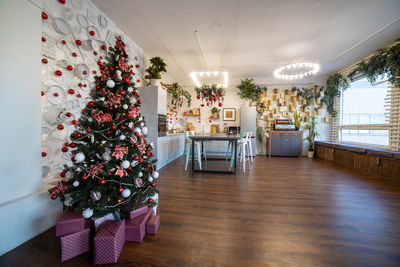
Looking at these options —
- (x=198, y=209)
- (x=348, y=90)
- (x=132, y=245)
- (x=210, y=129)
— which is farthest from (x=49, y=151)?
(x=348, y=90)

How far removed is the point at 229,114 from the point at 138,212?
5.63 metres

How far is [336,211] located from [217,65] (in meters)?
4.36

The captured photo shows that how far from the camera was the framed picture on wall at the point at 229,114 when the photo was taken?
6582 mm

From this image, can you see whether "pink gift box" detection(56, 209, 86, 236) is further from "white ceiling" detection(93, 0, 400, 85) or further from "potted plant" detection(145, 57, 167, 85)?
"potted plant" detection(145, 57, 167, 85)

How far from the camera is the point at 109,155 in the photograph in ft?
4.60

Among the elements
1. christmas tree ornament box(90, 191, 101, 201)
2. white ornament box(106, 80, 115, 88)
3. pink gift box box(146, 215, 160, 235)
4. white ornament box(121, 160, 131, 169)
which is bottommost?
pink gift box box(146, 215, 160, 235)

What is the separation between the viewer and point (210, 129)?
6.71 m

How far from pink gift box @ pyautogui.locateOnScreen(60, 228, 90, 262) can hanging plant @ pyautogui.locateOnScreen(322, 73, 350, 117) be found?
7.05 metres

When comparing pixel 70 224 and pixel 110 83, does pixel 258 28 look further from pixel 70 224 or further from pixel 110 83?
pixel 70 224

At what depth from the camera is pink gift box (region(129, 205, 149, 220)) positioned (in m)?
1.47

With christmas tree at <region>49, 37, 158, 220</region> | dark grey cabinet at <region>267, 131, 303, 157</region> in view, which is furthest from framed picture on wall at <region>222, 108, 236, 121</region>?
christmas tree at <region>49, 37, 158, 220</region>

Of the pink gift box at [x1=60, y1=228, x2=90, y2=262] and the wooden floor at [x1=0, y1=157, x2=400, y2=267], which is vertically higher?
the pink gift box at [x1=60, y1=228, x2=90, y2=262]

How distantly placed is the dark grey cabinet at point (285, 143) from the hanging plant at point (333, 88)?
4.76 ft

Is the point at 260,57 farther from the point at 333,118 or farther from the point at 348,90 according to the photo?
the point at 333,118
